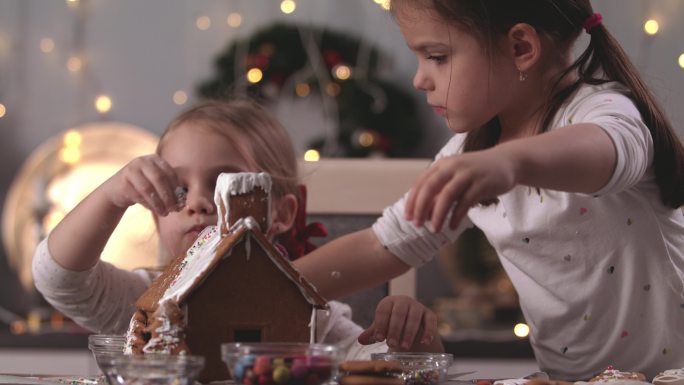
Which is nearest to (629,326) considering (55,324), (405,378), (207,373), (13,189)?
(405,378)

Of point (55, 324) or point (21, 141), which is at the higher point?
point (21, 141)

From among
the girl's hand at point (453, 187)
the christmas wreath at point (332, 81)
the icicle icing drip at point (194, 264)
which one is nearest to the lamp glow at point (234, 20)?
the christmas wreath at point (332, 81)

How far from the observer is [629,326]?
123 centimetres

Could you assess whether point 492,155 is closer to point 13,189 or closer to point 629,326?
point 629,326

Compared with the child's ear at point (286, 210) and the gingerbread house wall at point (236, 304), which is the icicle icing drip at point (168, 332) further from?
the child's ear at point (286, 210)

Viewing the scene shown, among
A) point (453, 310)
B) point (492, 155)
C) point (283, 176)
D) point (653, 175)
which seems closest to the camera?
point (492, 155)

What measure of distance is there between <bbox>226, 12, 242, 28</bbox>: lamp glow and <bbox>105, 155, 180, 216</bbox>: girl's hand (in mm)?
2826

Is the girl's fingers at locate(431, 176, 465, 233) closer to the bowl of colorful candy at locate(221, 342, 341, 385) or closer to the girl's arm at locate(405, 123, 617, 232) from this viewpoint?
the girl's arm at locate(405, 123, 617, 232)

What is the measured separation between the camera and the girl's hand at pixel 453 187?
2.18 feet

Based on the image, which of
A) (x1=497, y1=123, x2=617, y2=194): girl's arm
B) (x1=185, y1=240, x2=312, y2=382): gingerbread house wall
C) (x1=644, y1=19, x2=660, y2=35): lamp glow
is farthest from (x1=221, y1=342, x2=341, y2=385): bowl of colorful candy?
(x1=644, y1=19, x2=660, y2=35): lamp glow

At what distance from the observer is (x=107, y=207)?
42.4 inches

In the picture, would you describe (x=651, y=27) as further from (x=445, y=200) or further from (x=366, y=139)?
(x=445, y=200)

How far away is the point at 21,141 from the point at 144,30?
66cm

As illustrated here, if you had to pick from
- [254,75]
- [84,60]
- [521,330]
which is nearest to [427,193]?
[521,330]
